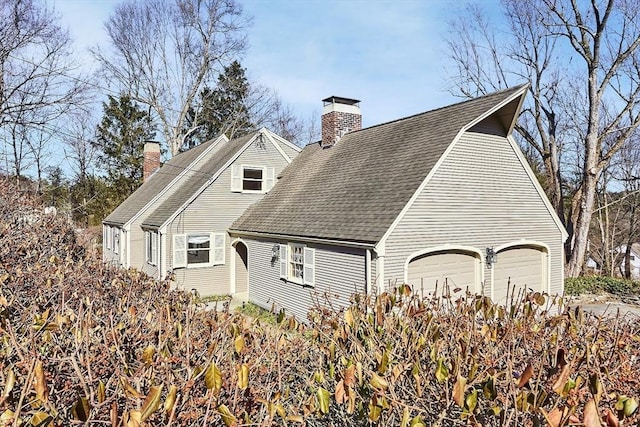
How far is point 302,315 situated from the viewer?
1290 centimetres

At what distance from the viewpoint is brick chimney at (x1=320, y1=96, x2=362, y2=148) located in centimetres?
1727

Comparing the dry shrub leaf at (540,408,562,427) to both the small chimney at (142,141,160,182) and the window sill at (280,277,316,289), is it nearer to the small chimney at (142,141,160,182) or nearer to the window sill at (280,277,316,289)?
the window sill at (280,277,316,289)

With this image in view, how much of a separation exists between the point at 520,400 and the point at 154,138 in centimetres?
3882

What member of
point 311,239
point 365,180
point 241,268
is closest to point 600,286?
point 365,180

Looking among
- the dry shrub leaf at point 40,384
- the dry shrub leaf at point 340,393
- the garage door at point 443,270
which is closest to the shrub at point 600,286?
the garage door at point 443,270

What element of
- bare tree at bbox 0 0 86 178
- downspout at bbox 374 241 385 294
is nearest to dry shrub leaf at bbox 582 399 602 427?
downspout at bbox 374 241 385 294

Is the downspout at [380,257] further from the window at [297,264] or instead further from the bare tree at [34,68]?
the bare tree at [34,68]

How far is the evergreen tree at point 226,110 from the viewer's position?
34438mm

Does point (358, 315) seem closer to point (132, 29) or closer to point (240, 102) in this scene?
point (132, 29)

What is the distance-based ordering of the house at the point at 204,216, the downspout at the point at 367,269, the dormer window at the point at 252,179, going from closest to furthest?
the downspout at the point at 367,269
the house at the point at 204,216
the dormer window at the point at 252,179

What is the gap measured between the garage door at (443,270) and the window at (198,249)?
799cm

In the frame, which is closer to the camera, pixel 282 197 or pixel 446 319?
pixel 446 319

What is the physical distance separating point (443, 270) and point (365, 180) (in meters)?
3.25

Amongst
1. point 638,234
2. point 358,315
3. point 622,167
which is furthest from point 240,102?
point 358,315
